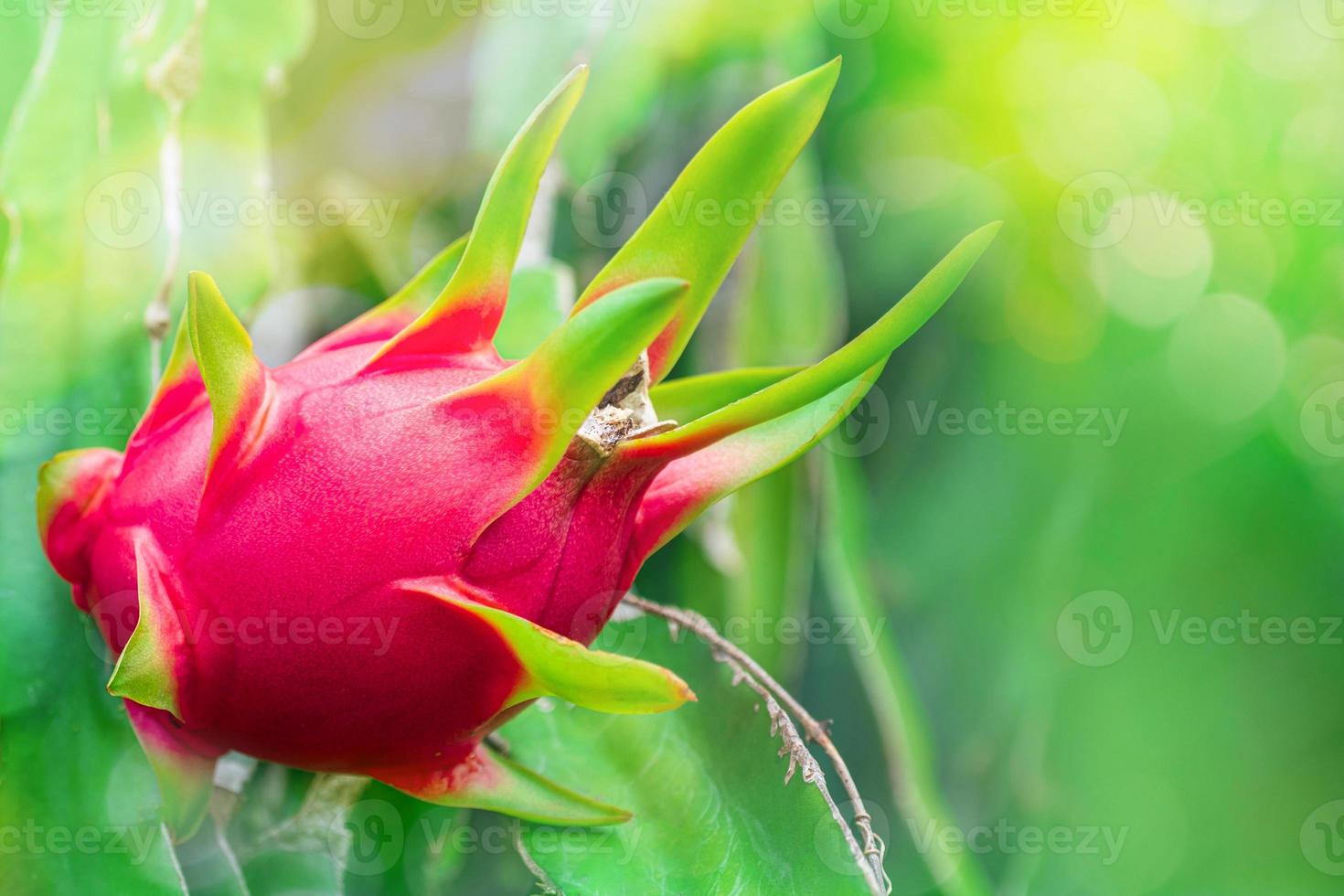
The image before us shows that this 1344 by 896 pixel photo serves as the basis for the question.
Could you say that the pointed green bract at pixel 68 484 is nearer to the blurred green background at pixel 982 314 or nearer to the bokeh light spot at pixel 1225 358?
the blurred green background at pixel 982 314

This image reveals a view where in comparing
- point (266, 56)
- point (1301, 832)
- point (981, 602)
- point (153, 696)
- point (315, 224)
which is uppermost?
point (266, 56)

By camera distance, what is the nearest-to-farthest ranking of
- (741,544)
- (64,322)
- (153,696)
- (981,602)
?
(153,696) < (64,322) < (741,544) < (981,602)

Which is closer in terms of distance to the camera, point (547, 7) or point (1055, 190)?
point (547, 7)

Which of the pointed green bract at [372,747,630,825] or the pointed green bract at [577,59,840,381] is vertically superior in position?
the pointed green bract at [577,59,840,381]

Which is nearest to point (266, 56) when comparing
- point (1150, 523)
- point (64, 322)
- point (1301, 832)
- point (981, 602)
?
point (64, 322)

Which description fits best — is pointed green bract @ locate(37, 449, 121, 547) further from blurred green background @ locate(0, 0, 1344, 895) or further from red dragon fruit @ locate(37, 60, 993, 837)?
blurred green background @ locate(0, 0, 1344, 895)

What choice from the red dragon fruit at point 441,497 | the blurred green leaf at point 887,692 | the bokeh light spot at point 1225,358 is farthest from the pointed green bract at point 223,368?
the bokeh light spot at point 1225,358

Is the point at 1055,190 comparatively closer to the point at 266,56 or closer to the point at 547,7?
the point at 547,7

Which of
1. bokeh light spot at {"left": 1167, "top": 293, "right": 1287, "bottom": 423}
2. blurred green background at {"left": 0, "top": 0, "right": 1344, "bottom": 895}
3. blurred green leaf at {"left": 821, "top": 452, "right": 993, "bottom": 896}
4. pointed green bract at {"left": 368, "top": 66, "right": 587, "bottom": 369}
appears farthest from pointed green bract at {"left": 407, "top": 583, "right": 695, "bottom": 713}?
bokeh light spot at {"left": 1167, "top": 293, "right": 1287, "bottom": 423}
